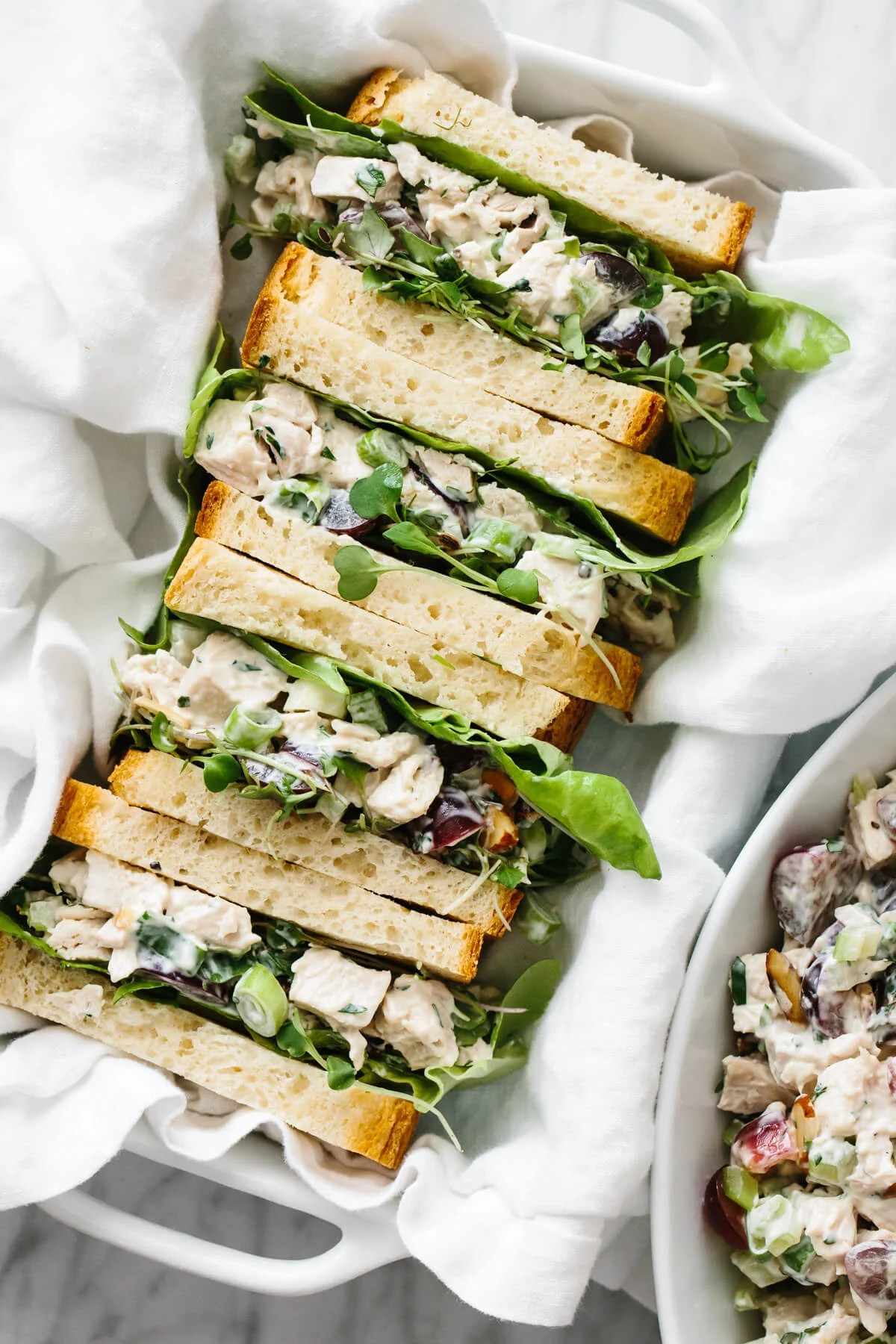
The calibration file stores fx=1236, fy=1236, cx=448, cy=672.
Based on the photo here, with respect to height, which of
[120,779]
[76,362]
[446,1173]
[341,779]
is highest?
[76,362]

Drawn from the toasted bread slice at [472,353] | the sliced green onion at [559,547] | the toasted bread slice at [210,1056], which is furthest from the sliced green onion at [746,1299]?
the toasted bread slice at [472,353]

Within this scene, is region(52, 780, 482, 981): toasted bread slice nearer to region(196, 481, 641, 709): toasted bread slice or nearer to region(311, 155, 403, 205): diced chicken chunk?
region(196, 481, 641, 709): toasted bread slice

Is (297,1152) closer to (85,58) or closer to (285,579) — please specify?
(285,579)

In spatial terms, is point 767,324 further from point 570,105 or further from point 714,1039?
point 714,1039

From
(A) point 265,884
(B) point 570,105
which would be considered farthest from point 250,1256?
(B) point 570,105

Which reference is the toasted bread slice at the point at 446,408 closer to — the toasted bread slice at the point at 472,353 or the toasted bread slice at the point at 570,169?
the toasted bread slice at the point at 472,353

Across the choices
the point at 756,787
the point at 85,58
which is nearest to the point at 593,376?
the point at 756,787
